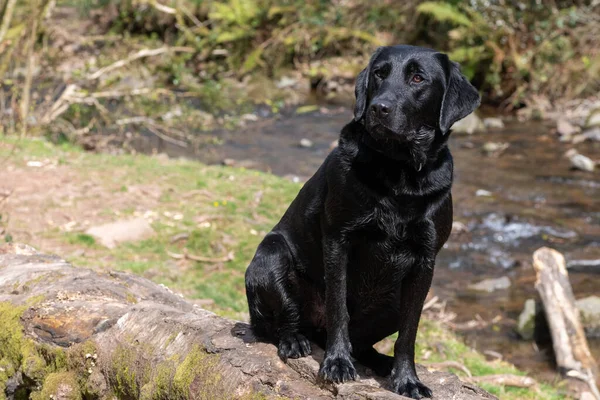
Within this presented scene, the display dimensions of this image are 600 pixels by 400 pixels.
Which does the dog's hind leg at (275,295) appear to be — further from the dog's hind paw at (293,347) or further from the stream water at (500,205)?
the stream water at (500,205)

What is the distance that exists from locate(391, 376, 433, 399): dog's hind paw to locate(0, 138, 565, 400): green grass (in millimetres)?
3024

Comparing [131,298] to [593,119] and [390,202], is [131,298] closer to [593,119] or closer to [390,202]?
[390,202]

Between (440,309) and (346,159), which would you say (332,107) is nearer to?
(440,309)

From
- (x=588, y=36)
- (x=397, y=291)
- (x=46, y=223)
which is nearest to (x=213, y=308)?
(x=46, y=223)

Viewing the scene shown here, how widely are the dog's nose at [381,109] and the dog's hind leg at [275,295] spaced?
2.91 feet

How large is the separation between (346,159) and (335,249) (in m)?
0.39

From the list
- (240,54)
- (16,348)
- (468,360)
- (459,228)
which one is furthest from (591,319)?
(240,54)

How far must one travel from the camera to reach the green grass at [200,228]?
6.78 metres

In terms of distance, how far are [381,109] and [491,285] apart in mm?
6828

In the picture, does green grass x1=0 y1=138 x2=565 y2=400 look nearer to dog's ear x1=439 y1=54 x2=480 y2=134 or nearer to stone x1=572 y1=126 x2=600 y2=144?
dog's ear x1=439 y1=54 x2=480 y2=134

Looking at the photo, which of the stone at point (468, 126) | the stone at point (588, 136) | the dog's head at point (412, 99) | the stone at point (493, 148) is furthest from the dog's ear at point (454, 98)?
the stone at point (468, 126)

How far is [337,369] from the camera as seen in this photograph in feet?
9.73

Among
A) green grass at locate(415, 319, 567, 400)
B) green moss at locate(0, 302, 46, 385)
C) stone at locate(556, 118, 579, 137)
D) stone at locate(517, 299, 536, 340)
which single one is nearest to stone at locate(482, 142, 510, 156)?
stone at locate(556, 118, 579, 137)

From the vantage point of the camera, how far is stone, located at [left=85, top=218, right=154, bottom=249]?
795 cm
